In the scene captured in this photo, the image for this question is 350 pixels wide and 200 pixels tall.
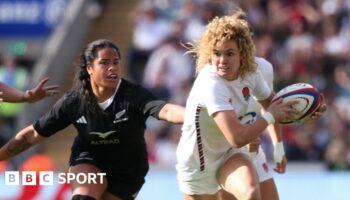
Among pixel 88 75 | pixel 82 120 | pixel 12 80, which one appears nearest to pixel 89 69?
pixel 88 75

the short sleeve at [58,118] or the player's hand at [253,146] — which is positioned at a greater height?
the short sleeve at [58,118]

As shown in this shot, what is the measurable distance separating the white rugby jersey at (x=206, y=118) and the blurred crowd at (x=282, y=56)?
609 centimetres

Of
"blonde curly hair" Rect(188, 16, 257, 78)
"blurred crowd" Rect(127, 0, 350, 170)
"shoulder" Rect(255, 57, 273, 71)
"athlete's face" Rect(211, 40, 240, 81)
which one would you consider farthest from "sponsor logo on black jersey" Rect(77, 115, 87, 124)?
"blurred crowd" Rect(127, 0, 350, 170)

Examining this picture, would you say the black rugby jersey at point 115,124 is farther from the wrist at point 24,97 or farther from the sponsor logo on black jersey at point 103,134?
the wrist at point 24,97

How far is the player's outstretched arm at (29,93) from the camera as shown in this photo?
8312 millimetres

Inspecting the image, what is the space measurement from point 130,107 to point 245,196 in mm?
1179

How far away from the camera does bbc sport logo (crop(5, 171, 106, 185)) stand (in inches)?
316

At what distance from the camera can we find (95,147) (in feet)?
26.7

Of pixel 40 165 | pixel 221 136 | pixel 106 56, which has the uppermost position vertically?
pixel 106 56

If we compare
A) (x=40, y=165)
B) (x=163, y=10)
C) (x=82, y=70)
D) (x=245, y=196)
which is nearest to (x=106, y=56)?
(x=82, y=70)

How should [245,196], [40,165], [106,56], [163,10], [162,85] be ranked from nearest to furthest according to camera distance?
1. [245,196]
2. [106,56]
3. [40,165]
4. [162,85]
5. [163,10]

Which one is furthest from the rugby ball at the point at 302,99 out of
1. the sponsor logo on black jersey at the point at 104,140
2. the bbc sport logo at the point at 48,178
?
the bbc sport logo at the point at 48,178

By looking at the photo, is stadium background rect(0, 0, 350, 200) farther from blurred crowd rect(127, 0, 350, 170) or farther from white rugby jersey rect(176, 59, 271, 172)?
white rugby jersey rect(176, 59, 271, 172)

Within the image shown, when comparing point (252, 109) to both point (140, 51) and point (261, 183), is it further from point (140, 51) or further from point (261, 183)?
point (140, 51)
